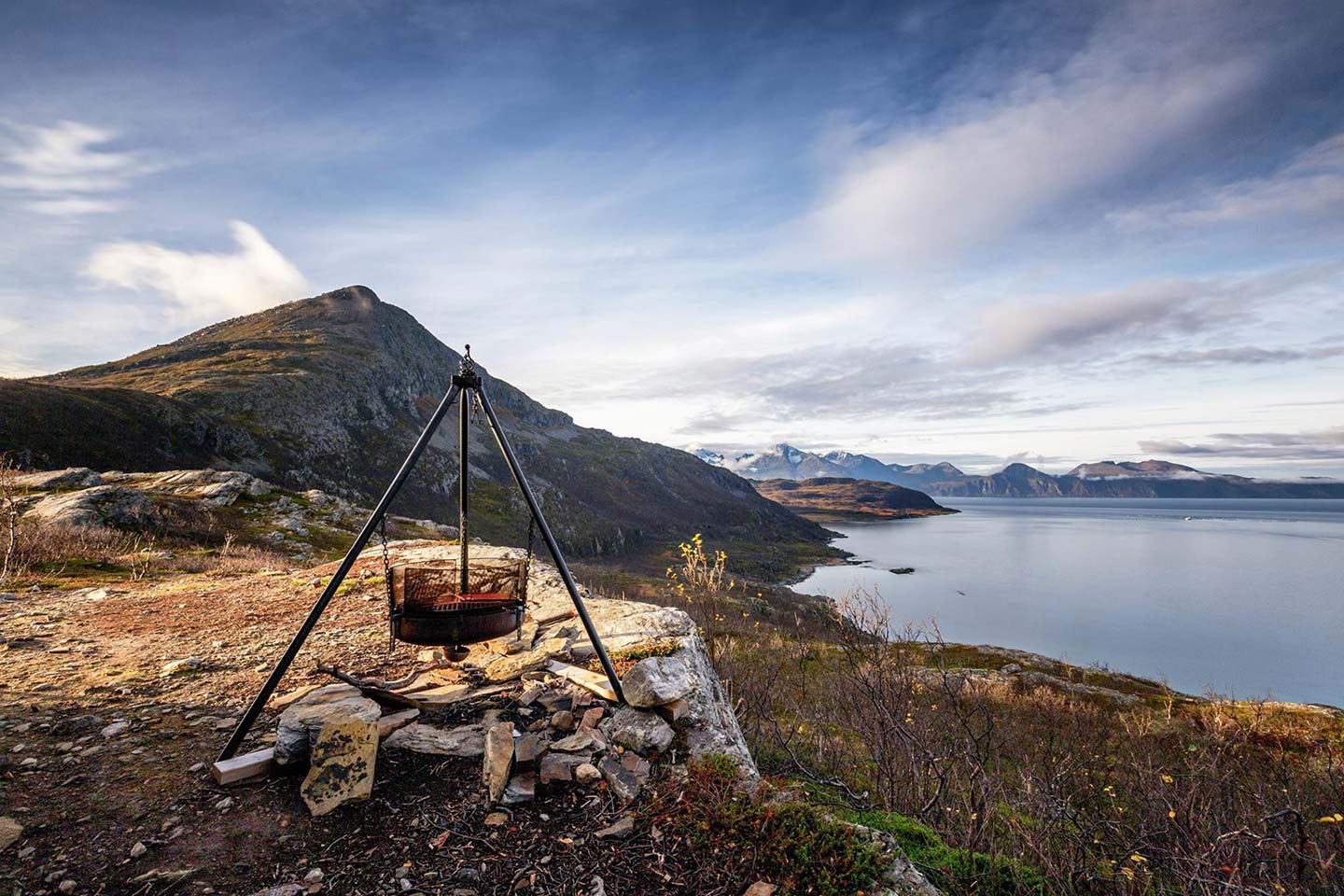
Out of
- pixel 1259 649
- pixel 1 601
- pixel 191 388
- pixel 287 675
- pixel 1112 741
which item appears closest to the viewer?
pixel 287 675

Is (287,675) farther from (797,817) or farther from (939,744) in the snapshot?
(939,744)

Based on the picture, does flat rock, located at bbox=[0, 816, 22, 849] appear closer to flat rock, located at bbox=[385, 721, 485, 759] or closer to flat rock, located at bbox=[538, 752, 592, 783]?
flat rock, located at bbox=[385, 721, 485, 759]

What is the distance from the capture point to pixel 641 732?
6234 millimetres

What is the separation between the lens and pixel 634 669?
6875 millimetres

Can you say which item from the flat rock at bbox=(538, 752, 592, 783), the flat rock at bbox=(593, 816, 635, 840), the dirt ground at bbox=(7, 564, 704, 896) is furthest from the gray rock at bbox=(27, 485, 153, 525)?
the flat rock at bbox=(593, 816, 635, 840)

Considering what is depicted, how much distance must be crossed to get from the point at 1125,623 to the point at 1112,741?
223ft

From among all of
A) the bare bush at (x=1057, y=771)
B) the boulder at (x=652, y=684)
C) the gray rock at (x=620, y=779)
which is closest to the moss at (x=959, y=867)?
the bare bush at (x=1057, y=771)

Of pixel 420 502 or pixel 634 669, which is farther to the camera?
pixel 420 502

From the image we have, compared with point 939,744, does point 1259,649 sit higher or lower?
lower

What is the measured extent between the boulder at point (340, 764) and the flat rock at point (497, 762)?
1108 mm

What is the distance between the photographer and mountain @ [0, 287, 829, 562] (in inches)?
2537

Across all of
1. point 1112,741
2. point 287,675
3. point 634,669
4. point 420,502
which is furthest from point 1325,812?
point 420,502

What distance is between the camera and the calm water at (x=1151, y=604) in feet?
176

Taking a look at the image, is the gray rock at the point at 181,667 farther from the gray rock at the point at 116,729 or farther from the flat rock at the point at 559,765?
the flat rock at the point at 559,765
